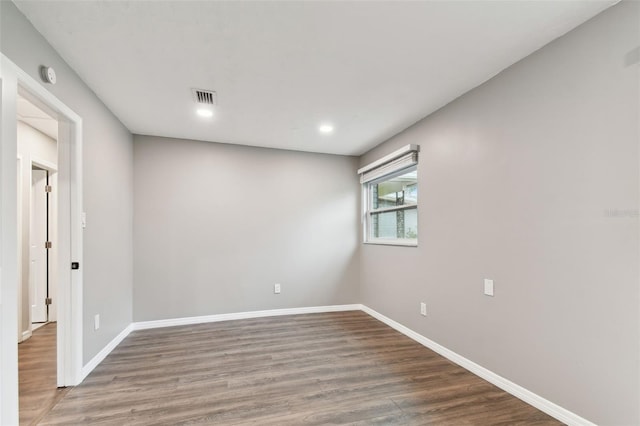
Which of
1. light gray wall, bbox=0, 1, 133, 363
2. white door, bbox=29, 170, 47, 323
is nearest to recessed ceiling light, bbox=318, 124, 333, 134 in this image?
light gray wall, bbox=0, 1, 133, 363

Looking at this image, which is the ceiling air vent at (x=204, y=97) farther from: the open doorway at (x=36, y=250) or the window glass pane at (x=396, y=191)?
the window glass pane at (x=396, y=191)

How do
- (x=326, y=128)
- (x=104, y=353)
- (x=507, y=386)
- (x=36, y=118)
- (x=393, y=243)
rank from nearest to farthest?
(x=507, y=386), (x=104, y=353), (x=36, y=118), (x=326, y=128), (x=393, y=243)

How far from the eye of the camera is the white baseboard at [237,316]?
12.1ft

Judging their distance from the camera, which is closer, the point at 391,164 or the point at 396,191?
the point at 391,164

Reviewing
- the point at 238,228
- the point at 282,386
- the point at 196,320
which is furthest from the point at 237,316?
the point at 282,386

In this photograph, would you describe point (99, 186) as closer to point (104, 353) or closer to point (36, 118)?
point (36, 118)

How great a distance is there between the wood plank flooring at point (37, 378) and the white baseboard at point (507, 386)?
3111 mm

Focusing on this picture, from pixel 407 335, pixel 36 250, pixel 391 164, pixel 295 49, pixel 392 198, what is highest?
pixel 295 49

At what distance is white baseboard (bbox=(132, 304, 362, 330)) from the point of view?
368 cm

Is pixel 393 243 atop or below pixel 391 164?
below

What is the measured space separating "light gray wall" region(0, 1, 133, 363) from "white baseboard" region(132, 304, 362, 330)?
26cm

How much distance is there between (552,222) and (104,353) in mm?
3848

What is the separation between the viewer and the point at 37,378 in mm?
2379

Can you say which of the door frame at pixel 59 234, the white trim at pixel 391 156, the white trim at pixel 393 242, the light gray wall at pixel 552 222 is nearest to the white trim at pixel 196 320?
the door frame at pixel 59 234
